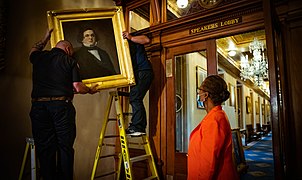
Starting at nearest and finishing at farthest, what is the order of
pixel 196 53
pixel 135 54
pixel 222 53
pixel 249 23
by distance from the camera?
pixel 249 23
pixel 135 54
pixel 196 53
pixel 222 53

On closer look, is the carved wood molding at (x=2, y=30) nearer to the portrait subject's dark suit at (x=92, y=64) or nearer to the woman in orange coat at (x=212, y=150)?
the portrait subject's dark suit at (x=92, y=64)

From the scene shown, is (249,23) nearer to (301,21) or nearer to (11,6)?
(301,21)

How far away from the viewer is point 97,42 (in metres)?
2.43

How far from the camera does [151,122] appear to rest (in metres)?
2.90

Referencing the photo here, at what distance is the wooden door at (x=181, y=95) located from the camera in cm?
259

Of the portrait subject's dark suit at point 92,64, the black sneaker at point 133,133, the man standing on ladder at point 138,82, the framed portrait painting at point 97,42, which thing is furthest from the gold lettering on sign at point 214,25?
the black sneaker at point 133,133

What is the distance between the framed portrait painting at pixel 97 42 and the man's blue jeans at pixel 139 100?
0.19 meters

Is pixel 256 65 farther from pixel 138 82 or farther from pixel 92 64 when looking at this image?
pixel 92 64

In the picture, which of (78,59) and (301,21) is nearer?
(301,21)

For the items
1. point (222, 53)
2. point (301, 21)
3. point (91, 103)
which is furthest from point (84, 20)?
point (222, 53)

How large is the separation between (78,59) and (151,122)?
4.05 ft

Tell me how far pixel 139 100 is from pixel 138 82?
0.68 ft

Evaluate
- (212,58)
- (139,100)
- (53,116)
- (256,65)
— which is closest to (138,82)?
(139,100)

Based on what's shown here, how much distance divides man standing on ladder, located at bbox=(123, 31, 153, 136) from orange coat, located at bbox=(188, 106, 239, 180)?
113 centimetres
